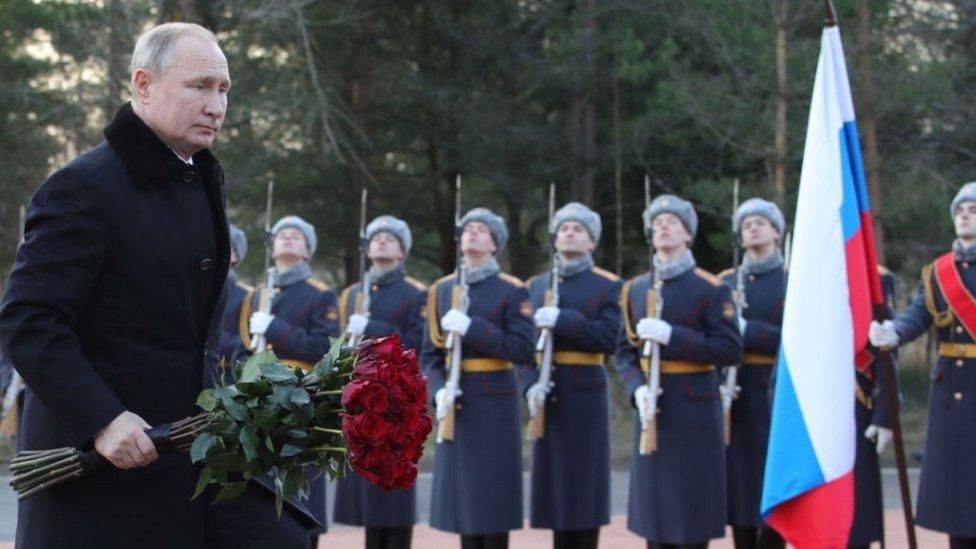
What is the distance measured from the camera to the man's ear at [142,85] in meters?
4.09

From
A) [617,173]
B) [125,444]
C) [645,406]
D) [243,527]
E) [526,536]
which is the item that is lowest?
[526,536]

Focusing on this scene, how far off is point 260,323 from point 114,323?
523cm

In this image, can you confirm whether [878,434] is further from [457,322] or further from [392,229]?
[392,229]

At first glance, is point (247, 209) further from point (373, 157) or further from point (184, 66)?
point (184, 66)

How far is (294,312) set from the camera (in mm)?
9367

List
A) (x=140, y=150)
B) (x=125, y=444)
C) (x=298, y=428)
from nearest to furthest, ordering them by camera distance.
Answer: (x=125, y=444), (x=298, y=428), (x=140, y=150)

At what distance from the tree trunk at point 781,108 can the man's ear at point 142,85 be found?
14033 mm

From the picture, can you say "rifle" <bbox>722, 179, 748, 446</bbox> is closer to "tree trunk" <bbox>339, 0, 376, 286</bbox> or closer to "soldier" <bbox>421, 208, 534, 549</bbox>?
"soldier" <bbox>421, 208, 534, 549</bbox>

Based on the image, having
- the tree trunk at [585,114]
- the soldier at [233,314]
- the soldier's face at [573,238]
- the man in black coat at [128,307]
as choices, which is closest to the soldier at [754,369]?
the soldier's face at [573,238]

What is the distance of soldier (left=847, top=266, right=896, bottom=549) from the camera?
832cm

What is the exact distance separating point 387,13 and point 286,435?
21579mm

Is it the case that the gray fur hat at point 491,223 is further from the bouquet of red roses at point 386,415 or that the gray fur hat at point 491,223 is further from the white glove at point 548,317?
the bouquet of red roses at point 386,415

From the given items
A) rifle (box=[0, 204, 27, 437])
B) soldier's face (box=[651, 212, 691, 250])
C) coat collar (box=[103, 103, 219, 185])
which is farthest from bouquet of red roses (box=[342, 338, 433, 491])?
rifle (box=[0, 204, 27, 437])

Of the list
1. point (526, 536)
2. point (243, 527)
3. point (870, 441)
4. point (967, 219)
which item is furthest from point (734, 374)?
point (243, 527)
